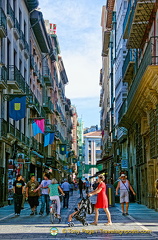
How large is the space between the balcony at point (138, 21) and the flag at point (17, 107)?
6.86 m

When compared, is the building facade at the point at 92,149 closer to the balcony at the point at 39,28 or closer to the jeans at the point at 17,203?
the balcony at the point at 39,28

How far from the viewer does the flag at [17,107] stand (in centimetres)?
2778

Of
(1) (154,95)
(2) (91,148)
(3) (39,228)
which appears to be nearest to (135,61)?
(1) (154,95)

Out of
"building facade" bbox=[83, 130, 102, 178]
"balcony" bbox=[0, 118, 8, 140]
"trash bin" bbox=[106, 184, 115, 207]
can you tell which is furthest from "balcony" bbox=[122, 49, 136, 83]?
"building facade" bbox=[83, 130, 102, 178]

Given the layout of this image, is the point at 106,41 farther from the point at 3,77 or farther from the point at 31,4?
the point at 3,77

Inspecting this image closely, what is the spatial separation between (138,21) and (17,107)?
7.89m

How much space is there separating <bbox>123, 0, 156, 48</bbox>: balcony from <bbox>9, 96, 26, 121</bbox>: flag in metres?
6.86

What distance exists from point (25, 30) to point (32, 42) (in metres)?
5.13

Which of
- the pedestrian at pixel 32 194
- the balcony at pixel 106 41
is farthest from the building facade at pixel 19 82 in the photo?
the balcony at pixel 106 41

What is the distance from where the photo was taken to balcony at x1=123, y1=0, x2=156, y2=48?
912 inches

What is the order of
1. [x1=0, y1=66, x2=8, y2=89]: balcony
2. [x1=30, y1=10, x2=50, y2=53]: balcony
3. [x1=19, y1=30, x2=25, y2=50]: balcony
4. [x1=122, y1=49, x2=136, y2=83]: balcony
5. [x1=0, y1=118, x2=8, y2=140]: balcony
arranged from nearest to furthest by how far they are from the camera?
[x1=0, y1=66, x2=8, y2=89]: balcony → [x1=0, y1=118, x2=8, y2=140]: balcony → [x1=122, y1=49, x2=136, y2=83]: balcony → [x1=19, y1=30, x2=25, y2=50]: balcony → [x1=30, y1=10, x2=50, y2=53]: balcony

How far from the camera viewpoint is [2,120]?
1109 inches

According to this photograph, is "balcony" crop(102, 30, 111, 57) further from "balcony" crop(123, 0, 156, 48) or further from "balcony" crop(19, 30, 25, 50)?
"balcony" crop(123, 0, 156, 48)

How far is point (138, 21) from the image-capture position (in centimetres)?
2559
